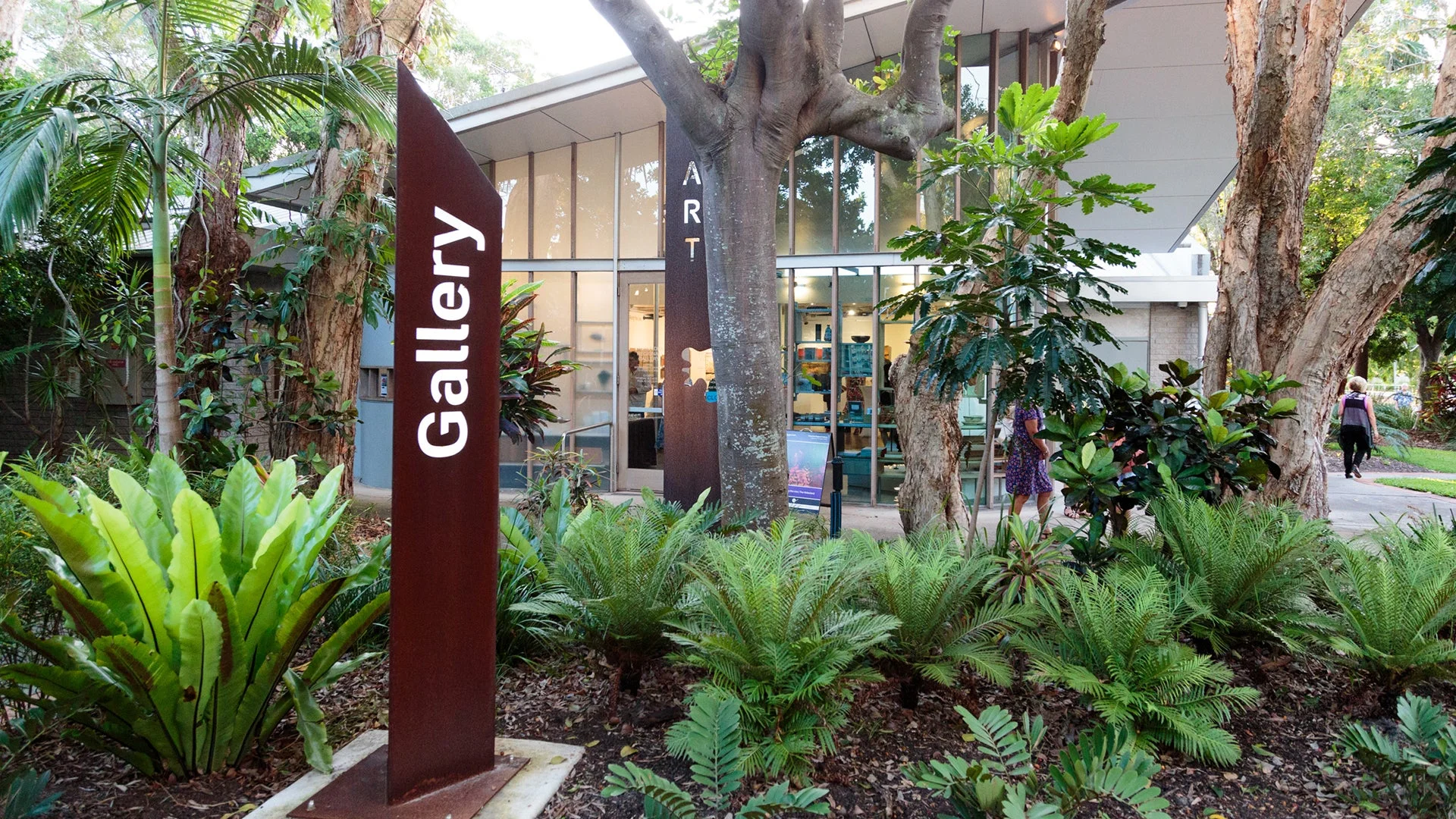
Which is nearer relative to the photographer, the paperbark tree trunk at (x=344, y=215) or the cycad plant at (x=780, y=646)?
the cycad plant at (x=780, y=646)

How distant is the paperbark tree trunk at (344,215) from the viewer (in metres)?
7.11

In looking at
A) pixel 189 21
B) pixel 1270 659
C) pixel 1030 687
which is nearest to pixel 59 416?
pixel 189 21

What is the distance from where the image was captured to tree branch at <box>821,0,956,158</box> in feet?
16.7

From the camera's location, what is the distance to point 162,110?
4836 mm

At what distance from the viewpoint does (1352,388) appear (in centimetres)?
1337

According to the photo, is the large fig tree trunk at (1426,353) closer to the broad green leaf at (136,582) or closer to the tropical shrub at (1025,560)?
the tropical shrub at (1025,560)

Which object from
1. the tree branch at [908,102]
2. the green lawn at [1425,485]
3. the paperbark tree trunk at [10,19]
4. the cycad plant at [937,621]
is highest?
the paperbark tree trunk at [10,19]

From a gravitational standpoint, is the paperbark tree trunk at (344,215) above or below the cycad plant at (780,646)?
above

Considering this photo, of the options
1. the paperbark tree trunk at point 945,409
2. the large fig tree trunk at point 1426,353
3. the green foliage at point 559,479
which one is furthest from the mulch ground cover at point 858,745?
the large fig tree trunk at point 1426,353

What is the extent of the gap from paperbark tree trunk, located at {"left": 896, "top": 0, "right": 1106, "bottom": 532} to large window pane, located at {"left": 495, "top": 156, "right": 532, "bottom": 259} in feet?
23.1

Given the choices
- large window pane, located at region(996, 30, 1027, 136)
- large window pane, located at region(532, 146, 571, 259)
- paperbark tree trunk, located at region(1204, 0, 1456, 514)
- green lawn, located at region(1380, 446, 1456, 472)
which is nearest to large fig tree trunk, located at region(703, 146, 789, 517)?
paperbark tree trunk, located at region(1204, 0, 1456, 514)

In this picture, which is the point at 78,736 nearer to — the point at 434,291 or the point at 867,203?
the point at 434,291

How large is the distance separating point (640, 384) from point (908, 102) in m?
6.60

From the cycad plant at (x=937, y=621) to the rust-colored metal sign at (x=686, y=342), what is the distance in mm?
3739
